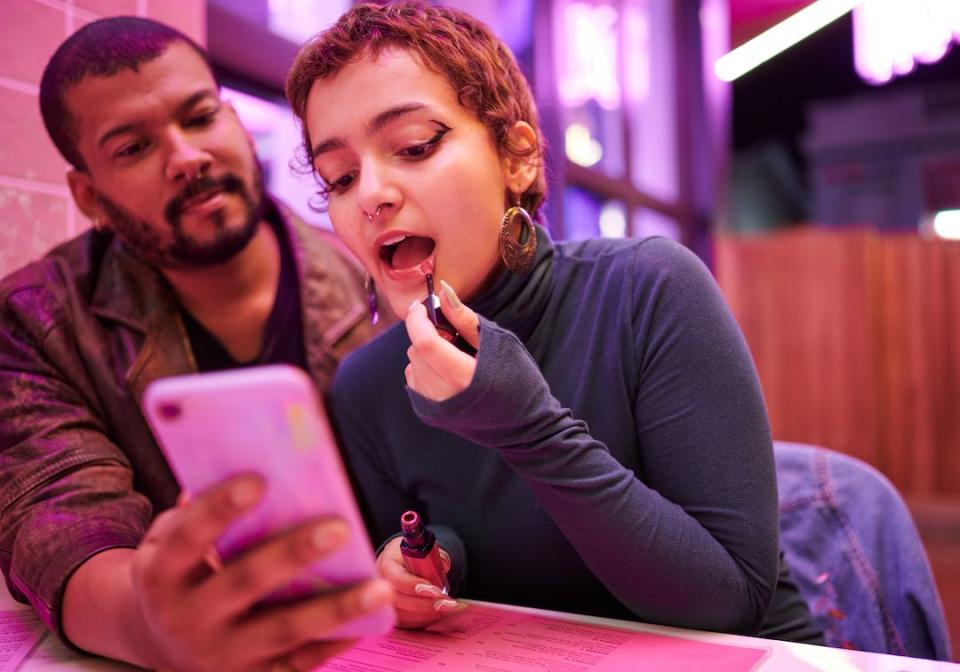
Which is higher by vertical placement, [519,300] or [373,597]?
[519,300]

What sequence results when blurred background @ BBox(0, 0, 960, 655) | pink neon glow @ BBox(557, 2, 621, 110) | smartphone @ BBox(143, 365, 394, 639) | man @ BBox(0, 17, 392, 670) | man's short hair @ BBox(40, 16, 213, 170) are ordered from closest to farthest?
smartphone @ BBox(143, 365, 394, 639), man @ BBox(0, 17, 392, 670), man's short hair @ BBox(40, 16, 213, 170), pink neon glow @ BBox(557, 2, 621, 110), blurred background @ BBox(0, 0, 960, 655)

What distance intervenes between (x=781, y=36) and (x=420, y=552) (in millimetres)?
6049

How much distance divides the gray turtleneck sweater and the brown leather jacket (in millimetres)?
342

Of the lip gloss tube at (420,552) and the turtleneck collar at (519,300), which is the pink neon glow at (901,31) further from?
the lip gloss tube at (420,552)

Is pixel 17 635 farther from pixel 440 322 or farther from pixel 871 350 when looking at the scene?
pixel 871 350

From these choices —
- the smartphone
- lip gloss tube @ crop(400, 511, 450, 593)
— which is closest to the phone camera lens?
the smartphone

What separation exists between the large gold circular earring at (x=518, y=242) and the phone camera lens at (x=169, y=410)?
588 mm

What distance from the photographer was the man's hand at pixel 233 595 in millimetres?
583

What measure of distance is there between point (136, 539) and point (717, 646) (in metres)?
0.76

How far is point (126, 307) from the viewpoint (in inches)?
56.9

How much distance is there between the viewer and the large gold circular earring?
1.08m

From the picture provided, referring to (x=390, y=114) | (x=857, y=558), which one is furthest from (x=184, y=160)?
(x=857, y=558)

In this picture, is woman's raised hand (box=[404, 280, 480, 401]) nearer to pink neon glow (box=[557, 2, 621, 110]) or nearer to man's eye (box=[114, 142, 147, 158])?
man's eye (box=[114, 142, 147, 158])

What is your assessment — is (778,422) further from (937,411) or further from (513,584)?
(513,584)
